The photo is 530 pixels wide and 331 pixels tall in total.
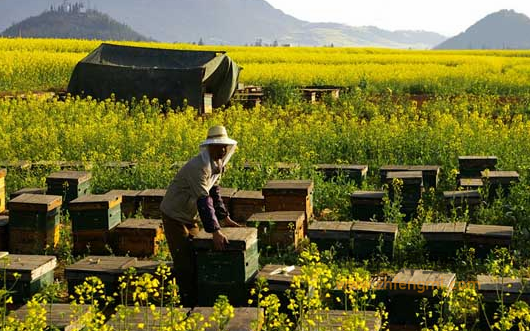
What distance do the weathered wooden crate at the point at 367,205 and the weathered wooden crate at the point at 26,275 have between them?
4052mm

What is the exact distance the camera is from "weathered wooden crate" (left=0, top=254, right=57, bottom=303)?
6.49 metres

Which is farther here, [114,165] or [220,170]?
[114,165]

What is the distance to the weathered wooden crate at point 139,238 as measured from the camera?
829 centimetres

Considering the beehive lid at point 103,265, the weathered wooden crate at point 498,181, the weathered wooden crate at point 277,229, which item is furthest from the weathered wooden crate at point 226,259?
the weathered wooden crate at point 498,181

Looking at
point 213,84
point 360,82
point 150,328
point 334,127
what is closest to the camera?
point 150,328

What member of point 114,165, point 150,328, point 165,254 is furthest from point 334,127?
point 150,328

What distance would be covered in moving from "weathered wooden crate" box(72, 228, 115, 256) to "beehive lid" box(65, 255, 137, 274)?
54.5 inches

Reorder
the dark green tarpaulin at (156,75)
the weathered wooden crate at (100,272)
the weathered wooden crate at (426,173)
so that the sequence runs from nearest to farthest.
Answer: the weathered wooden crate at (100,272)
the weathered wooden crate at (426,173)
the dark green tarpaulin at (156,75)

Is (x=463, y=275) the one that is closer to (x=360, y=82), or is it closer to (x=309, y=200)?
(x=309, y=200)

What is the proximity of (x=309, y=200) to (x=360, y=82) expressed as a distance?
17.6 metres

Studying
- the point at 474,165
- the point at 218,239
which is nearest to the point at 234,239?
the point at 218,239

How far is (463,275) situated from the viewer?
7.61 meters

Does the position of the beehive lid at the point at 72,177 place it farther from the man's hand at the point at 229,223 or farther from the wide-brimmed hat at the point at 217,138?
the wide-brimmed hat at the point at 217,138

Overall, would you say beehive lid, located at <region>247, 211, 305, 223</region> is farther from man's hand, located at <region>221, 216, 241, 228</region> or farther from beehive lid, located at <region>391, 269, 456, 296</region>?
beehive lid, located at <region>391, 269, 456, 296</region>
